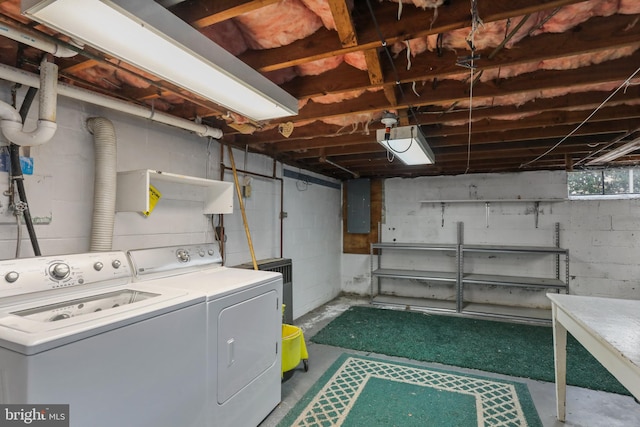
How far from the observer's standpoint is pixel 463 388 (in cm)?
248

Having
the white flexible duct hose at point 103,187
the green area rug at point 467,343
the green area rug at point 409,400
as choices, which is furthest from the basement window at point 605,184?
the white flexible duct hose at point 103,187

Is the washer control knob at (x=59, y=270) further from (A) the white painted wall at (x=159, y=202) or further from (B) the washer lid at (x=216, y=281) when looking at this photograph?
(B) the washer lid at (x=216, y=281)

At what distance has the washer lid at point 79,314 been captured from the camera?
1062mm

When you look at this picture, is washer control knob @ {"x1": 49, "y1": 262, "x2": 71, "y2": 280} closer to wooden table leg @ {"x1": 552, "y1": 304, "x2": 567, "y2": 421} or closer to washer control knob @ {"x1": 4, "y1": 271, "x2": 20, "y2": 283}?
washer control knob @ {"x1": 4, "y1": 271, "x2": 20, "y2": 283}

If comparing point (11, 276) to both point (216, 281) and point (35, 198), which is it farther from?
point (216, 281)

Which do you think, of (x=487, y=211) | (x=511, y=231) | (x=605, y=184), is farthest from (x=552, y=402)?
(x=605, y=184)

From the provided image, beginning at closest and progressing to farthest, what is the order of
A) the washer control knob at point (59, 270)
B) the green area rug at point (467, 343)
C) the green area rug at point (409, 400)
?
the washer control knob at point (59, 270) → the green area rug at point (409, 400) → the green area rug at point (467, 343)

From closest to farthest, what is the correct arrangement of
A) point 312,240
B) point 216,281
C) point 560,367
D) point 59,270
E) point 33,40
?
point 33,40
point 59,270
point 216,281
point 560,367
point 312,240

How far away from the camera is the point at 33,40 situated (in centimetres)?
133

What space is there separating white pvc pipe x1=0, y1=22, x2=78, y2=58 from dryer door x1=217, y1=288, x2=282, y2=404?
1377 millimetres

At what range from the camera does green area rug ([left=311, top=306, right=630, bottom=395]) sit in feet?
9.05

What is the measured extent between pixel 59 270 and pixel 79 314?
0.29 m

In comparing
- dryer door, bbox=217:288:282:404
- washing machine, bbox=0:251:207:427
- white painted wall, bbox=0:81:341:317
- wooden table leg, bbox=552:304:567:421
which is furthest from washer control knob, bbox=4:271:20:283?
wooden table leg, bbox=552:304:567:421

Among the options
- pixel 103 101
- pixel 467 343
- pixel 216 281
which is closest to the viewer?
pixel 103 101
